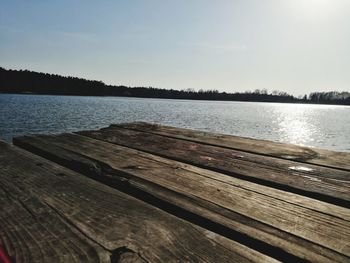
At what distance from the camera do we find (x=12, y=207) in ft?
3.92

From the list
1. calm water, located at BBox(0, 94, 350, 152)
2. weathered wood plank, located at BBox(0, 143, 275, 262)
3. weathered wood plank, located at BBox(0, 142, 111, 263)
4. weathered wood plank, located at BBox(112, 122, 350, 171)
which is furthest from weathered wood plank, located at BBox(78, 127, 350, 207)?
calm water, located at BBox(0, 94, 350, 152)

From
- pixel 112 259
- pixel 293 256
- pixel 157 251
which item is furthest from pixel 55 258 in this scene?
pixel 293 256

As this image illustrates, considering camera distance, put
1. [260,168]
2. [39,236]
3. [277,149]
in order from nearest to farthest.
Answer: [39,236]
[260,168]
[277,149]

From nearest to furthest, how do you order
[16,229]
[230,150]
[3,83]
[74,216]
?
[16,229], [74,216], [230,150], [3,83]

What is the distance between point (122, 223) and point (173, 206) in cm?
25

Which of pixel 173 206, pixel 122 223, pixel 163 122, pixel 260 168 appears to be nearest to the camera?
pixel 122 223

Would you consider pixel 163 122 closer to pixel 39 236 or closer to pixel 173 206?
pixel 173 206

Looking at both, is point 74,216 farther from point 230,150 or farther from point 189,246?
point 230,150

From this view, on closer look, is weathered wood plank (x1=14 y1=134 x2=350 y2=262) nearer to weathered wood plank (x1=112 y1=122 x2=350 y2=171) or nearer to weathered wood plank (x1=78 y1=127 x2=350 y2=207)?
weathered wood plank (x1=78 y1=127 x2=350 y2=207)

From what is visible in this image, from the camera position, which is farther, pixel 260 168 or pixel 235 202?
pixel 260 168

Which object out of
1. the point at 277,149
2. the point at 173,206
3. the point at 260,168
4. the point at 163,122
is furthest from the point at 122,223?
the point at 163,122

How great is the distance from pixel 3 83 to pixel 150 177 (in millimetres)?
208769

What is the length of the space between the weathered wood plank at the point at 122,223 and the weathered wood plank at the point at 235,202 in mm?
115

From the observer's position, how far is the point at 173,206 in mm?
1270
